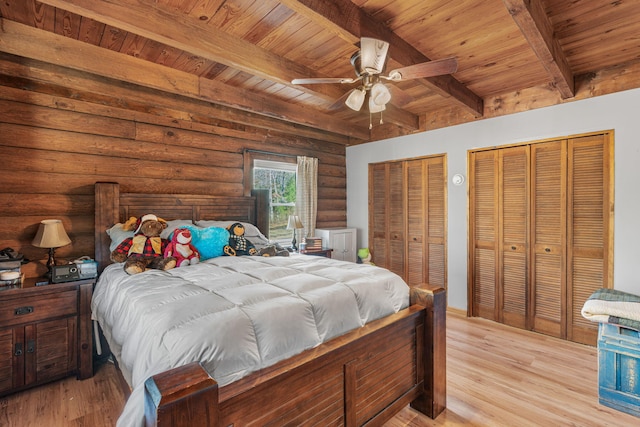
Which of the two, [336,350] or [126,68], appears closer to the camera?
[336,350]

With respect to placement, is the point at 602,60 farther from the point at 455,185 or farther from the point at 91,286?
the point at 91,286

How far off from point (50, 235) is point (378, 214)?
3.82m

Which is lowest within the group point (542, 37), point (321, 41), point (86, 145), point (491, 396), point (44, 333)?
point (491, 396)

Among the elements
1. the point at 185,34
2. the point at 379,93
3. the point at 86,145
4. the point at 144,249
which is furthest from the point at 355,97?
the point at 86,145

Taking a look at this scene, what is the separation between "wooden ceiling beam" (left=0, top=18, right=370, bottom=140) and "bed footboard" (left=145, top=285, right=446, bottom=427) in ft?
7.74

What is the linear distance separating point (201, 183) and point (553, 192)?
12.6ft

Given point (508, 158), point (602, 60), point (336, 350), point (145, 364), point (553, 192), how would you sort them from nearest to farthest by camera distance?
point (145, 364) < point (336, 350) < point (602, 60) < point (553, 192) < point (508, 158)

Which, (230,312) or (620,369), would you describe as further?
(620,369)

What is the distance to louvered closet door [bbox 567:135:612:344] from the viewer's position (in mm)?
2844

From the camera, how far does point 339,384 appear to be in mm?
1528

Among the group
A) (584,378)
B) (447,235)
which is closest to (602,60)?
(447,235)

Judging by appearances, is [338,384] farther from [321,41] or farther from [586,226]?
[586,226]

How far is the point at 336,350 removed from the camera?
149 cm

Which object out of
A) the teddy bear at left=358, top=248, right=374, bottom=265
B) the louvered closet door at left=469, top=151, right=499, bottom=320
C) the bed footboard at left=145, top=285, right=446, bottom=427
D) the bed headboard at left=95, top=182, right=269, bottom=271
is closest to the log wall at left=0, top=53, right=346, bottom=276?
the bed headboard at left=95, top=182, right=269, bottom=271
